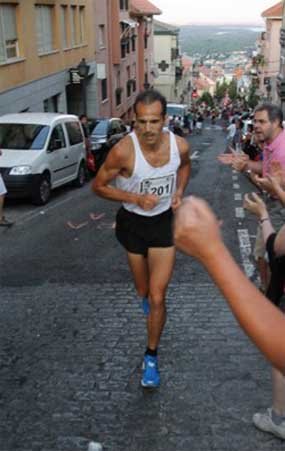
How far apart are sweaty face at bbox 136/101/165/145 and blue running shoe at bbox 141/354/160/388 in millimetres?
1530

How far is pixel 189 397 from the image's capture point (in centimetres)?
391

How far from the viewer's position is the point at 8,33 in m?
18.6

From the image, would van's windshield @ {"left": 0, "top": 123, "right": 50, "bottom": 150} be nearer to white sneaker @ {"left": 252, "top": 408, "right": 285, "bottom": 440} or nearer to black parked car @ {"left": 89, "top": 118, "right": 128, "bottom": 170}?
black parked car @ {"left": 89, "top": 118, "right": 128, "bottom": 170}

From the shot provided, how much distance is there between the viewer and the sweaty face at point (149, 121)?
3875mm

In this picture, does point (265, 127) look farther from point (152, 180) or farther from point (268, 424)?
point (268, 424)

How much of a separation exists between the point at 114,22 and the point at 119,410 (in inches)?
1394

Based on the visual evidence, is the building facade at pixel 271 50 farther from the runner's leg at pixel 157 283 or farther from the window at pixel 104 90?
the runner's leg at pixel 157 283

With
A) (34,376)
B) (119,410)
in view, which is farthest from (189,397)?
(34,376)

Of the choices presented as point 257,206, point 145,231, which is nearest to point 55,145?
point 145,231

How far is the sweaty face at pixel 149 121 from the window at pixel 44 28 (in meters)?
19.1

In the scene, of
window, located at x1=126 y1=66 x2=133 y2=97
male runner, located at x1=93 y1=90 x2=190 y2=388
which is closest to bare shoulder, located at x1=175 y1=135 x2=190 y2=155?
male runner, located at x1=93 y1=90 x2=190 y2=388

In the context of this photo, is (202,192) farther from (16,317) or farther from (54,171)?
(16,317)

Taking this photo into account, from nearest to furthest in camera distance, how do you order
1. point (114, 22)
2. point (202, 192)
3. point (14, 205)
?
point (14, 205), point (202, 192), point (114, 22)

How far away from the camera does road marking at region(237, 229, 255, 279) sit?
21.6 ft
